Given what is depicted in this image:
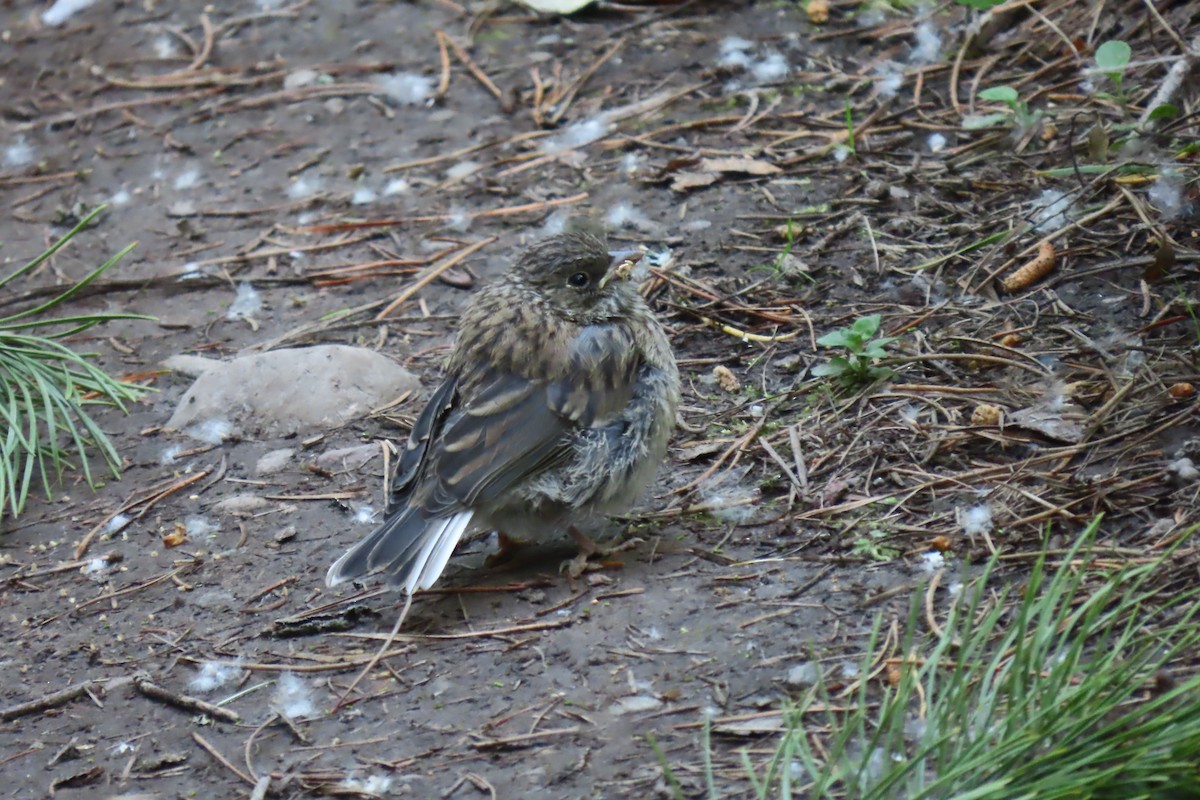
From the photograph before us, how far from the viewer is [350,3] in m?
8.00

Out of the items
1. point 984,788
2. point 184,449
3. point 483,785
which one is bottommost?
point 184,449

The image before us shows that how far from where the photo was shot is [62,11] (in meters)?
8.34

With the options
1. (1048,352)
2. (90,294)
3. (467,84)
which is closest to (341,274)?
(90,294)

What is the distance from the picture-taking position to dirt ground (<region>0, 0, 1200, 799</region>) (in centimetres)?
357

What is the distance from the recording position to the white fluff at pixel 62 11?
27.2 ft

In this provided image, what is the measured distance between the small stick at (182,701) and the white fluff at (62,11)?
5.78 meters

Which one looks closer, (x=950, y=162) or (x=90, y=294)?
(x=950, y=162)

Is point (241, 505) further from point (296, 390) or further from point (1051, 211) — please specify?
point (1051, 211)

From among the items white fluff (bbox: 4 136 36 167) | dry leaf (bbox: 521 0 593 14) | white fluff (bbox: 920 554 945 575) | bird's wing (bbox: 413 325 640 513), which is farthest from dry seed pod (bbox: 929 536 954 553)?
white fluff (bbox: 4 136 36 167)

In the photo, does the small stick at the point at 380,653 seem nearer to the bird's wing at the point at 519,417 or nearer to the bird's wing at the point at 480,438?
the bird's wing at the point at 480,438

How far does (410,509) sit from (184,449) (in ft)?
4.94

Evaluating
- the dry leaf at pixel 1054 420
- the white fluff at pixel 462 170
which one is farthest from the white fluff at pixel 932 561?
the white fluff at pixel 462 170

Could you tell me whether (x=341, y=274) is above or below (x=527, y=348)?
below

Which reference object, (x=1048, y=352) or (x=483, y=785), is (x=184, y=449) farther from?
(x=1048, y=352)
